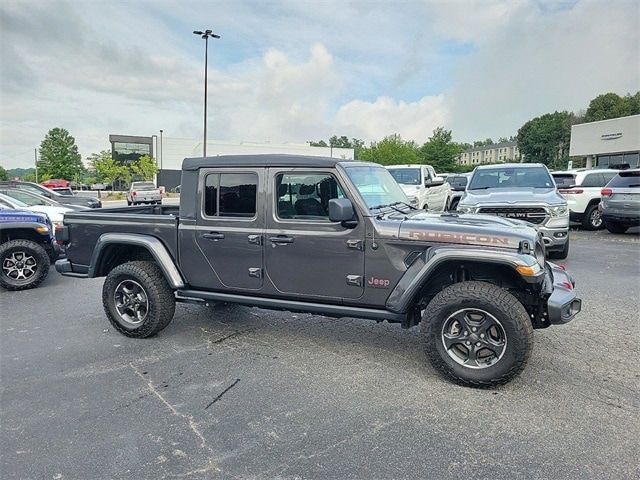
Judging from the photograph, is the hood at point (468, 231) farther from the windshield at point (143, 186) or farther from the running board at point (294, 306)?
the windshield at point (143, 186)

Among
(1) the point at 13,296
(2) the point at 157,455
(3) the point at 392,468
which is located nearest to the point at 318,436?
(3) the point at 392,468

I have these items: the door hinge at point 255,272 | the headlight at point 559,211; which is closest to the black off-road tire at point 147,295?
the door hinge at point 255,272

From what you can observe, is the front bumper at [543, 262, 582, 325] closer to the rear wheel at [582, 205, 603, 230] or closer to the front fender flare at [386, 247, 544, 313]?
the front fender flare at [386, 247, 544, 313]

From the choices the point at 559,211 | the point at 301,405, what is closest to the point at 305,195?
the point at 301,405

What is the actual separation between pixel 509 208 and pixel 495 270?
4.82 meters

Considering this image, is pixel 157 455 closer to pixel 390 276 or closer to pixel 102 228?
pixel 390 276

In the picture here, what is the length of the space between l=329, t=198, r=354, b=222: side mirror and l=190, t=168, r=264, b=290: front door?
81 centimetres

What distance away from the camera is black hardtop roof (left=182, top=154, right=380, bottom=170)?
424cm

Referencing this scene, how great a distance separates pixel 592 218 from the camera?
1314 cm

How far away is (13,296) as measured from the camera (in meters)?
6.87

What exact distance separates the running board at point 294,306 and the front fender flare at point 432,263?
A: 0.11 meters

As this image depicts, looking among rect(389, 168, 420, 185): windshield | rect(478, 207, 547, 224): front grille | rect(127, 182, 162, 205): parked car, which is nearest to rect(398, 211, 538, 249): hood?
rect(478, 207, 547, 224): front grille

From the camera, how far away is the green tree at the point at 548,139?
76500 mm

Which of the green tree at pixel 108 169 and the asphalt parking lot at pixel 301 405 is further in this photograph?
the green tree at pixel 108 169
